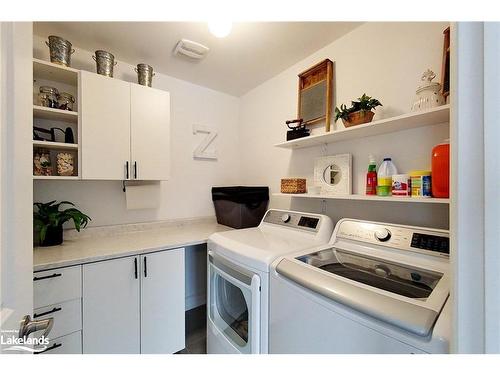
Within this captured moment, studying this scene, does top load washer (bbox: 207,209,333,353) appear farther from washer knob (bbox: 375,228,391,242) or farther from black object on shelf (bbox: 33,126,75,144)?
black object on shelf (bbox: 33,126,75,144)

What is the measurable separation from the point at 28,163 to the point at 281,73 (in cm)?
207

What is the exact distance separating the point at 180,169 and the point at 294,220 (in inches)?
52.6

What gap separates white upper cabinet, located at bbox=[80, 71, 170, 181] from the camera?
1505 mm

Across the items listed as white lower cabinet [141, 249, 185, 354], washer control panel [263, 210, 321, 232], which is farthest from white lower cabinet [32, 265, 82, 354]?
washer control panel [263, 210, 321, 232]

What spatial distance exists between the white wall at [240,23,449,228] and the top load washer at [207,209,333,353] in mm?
336

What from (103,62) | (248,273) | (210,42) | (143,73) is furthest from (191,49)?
(248,273)

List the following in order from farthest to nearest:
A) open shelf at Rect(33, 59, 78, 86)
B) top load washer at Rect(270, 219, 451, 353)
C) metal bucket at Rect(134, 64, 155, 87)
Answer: metal bucket at Rect(134, 64, 155, 87) → open shelf at Rect(33, 59, 78, 86) → top load washer at Rect(270, 219, 451, 353)

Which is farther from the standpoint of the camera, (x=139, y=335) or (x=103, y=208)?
(x=103, y=208)

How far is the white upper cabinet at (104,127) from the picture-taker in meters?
1.49
